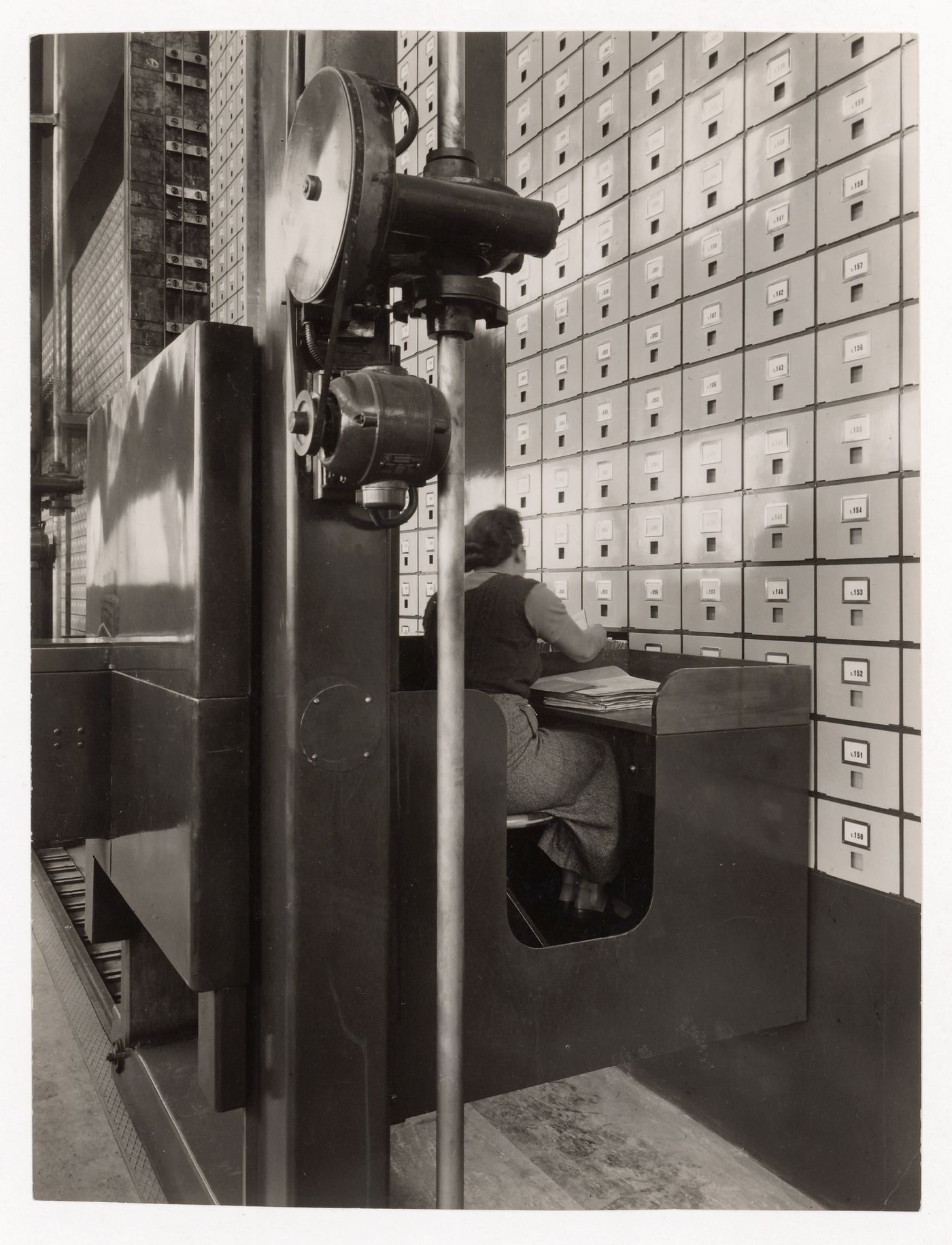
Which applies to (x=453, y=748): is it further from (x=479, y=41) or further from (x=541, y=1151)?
(x=541, y=1151)

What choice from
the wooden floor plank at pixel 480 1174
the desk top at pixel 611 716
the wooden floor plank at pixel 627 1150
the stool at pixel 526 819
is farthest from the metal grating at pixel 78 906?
the desk top at pixel 611 716

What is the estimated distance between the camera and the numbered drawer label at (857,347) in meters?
1.74

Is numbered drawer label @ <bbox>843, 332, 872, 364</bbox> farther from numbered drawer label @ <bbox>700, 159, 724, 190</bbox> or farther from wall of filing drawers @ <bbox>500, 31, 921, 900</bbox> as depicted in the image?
numbered drawer label @ <bbox>700, 159, 724, 190</bbox>

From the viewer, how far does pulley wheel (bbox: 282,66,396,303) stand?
1059 millimetres

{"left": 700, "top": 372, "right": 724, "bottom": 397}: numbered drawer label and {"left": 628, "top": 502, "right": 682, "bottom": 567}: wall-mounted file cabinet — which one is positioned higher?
{"left": 700, "top": 372, "right": 724, "bottom": 397}: numbered drawer label

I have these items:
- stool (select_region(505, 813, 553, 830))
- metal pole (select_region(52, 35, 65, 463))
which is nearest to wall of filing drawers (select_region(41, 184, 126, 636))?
metal pole (select_region(52, 35, 65, 463))

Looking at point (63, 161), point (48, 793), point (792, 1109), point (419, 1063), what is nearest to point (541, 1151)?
point (792, 1109)

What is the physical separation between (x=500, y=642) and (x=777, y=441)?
716mm

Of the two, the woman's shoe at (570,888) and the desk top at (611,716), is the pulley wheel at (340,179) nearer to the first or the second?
the desk top at (611,716)

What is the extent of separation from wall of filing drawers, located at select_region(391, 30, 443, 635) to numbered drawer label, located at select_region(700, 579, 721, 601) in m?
1.07

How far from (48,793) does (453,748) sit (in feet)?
3.07

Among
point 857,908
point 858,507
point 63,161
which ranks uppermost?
point 63,161

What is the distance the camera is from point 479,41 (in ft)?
4.67

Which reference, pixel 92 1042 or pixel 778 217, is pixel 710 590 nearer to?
pixel 778 217
